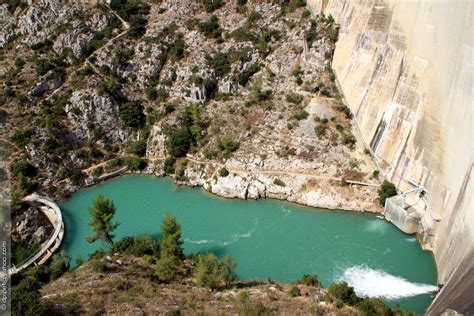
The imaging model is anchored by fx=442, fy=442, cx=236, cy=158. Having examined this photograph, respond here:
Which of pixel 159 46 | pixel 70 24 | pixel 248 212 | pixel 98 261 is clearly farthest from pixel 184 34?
pixel 98 261

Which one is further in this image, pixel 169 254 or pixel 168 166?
pixel 168 166

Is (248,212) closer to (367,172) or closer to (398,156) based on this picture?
(367,172)

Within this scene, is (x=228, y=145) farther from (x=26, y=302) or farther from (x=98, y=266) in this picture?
(x=26, y=302)

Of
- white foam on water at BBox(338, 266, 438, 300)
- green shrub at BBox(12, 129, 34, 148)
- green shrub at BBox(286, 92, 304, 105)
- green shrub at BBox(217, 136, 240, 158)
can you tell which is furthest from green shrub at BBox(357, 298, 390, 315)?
green shrub at BBox(12, 129, 34, 148)

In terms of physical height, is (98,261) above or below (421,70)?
below

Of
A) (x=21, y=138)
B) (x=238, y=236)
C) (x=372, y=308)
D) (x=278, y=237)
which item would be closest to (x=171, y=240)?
(x=238, y=236)

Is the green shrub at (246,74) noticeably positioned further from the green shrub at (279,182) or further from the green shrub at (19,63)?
the green shrub at (19,63)

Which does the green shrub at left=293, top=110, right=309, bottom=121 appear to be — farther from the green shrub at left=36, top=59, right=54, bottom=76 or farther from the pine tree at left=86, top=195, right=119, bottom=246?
the green shrub at left=36, top=59, right=54, bottom=76
